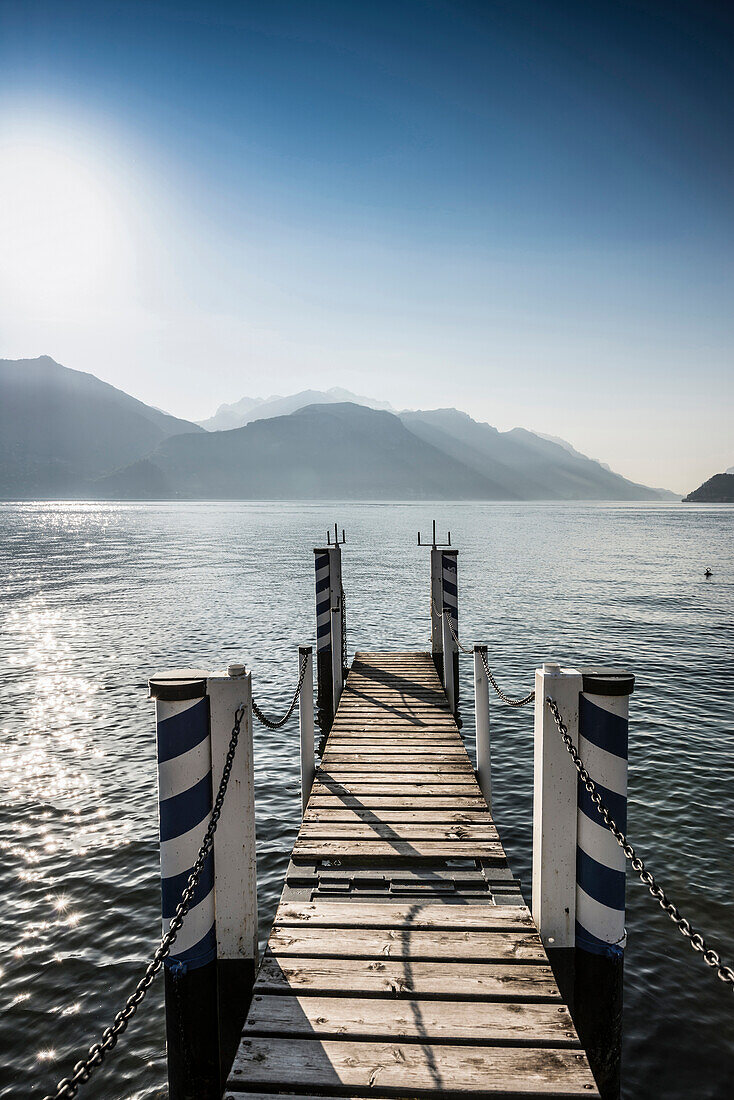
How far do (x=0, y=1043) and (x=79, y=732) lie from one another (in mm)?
7697

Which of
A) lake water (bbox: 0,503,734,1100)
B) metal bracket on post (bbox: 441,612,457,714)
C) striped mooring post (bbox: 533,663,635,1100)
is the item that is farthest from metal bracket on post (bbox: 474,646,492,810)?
metal bracket on post (bbox: 441,612,457,714)

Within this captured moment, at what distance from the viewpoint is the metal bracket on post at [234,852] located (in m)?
3.98

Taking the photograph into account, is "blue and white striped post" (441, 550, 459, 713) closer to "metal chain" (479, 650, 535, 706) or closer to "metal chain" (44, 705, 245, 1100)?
"metal chain" (479, 650, 535, 706)

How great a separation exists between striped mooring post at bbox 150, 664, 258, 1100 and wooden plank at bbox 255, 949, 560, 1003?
36cm

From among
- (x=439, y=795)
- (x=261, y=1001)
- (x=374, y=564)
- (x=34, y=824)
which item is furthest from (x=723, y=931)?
(x=374, y=564)

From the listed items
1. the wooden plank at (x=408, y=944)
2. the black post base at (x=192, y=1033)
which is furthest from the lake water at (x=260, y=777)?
the wooden plank at (x=408, y=944)

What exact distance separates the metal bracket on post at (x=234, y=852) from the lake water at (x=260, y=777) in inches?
74.7

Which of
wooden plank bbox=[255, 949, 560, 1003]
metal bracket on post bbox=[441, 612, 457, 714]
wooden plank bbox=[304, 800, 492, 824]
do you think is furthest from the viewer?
metal bracket on post bbox=[441, 612, 457, 714]

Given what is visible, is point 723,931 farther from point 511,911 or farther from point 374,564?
point 374,564

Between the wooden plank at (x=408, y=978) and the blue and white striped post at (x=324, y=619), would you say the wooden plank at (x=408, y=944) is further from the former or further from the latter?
the blue and white striped post at (x=324, y=619)

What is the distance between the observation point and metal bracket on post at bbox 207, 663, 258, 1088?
398 centimetres

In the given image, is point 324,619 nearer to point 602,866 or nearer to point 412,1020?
point 602,866

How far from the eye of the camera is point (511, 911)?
15.0 ft

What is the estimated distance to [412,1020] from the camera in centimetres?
345
